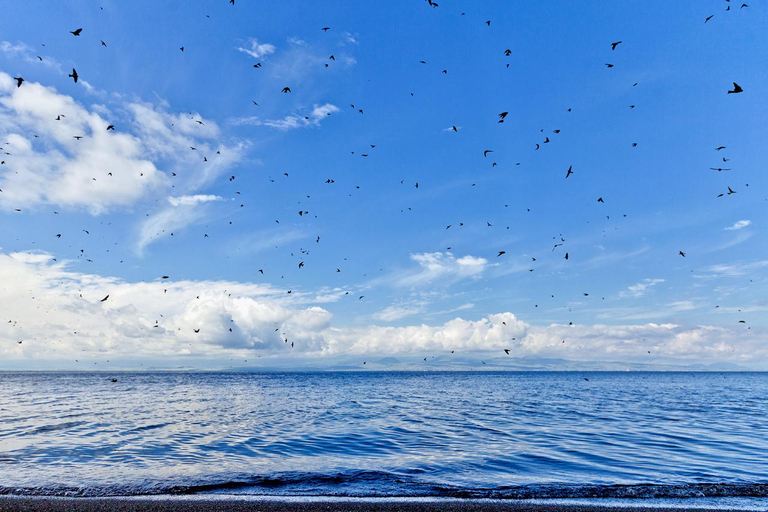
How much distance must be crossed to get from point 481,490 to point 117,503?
399 inches

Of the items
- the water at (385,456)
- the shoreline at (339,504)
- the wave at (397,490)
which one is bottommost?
the water at (385,456)

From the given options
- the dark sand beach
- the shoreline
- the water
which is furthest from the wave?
the dark sand beach

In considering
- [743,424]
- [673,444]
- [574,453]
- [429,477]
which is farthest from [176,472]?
[743,424]

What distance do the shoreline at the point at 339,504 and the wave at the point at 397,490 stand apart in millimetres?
510

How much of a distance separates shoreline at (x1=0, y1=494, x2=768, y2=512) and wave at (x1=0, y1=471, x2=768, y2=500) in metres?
0.51

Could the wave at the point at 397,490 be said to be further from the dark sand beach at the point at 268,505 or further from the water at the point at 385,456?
the dark sand beach at the point at 268,505

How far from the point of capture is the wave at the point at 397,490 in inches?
508

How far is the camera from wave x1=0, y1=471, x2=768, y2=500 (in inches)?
508

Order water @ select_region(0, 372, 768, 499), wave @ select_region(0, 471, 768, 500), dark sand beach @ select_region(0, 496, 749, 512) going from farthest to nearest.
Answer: water @ select_region(0, 372, 768, 499) → wave @ select_region(0, 471, 768, 500) → dark sand beach @ select_region(0, 496, 749, 512)

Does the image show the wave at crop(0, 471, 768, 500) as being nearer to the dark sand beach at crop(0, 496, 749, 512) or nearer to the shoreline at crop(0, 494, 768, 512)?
the shoreline at crop(0, 494, 768, 512)

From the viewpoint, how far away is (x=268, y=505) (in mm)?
11484

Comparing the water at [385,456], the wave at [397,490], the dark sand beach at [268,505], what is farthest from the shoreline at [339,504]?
the water at [385,456]

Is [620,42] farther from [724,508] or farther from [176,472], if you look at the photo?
[176,472]

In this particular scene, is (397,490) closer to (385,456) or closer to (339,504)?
(339,504)
